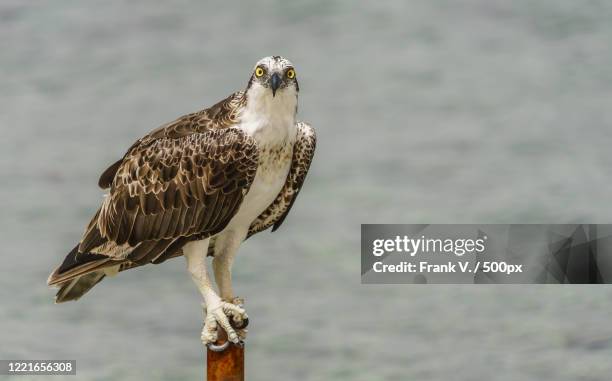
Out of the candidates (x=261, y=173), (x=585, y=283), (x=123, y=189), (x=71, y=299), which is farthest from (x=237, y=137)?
(x=585, y=283)

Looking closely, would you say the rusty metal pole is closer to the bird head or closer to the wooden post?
the wooden post

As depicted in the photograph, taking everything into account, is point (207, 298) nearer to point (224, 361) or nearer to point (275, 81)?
point (224, 361)

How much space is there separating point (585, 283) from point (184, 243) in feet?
13.6

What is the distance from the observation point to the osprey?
532 inches

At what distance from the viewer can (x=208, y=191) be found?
1362cm

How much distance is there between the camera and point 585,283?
15.5m

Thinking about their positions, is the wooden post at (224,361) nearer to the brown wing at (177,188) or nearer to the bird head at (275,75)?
the brown wing at (177,188)

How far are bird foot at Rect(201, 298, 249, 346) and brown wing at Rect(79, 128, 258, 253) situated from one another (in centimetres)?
69

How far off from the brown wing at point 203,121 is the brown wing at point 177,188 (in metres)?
0.07

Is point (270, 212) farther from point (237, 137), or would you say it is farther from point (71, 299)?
point (71, 299)

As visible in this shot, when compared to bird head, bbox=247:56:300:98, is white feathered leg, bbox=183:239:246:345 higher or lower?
lower

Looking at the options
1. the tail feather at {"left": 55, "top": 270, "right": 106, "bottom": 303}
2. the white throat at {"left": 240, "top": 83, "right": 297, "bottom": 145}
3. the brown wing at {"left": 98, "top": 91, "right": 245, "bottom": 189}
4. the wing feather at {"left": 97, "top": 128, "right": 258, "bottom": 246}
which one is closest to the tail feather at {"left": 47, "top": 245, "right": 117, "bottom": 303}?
the tail feather at {"left": 55, "top": 270, "right": 106, "bottom": 303}

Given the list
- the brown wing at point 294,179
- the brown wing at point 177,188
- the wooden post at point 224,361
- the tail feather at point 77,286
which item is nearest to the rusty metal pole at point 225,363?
the wooden post at point 224,361

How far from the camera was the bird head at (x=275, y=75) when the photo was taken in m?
13.3
